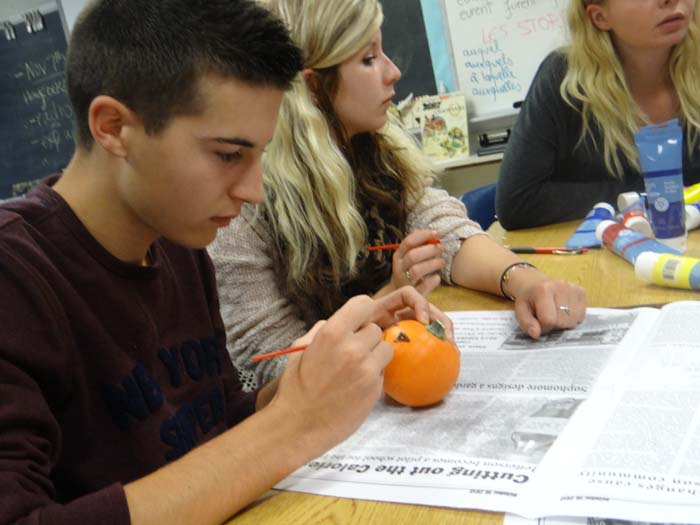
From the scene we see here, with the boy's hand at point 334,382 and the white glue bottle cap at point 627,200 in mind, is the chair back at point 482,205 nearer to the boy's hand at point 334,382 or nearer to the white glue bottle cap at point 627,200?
the white glue bottle cap at point 627,200

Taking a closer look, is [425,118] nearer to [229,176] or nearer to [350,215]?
[350,215]

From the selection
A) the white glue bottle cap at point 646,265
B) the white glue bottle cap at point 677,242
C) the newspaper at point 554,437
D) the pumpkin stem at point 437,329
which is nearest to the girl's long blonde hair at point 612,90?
the white glue bottle cap at point 677,242

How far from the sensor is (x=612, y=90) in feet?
5.67

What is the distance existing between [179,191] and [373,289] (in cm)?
69

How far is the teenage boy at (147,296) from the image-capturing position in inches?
25.1

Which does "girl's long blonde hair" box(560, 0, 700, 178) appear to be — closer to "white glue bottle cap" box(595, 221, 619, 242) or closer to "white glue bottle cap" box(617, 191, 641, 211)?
"white glue bottle cap" box(617, 191, 641, 211)

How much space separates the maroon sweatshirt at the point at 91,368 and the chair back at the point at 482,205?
1.18 meters

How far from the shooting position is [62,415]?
29.3 inches

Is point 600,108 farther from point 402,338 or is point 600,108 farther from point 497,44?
point 497,44

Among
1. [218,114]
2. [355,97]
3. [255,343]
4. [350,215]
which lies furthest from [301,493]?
[355,97]

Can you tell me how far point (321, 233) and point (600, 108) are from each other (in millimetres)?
893

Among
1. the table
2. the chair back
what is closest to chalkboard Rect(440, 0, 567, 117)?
the chair back

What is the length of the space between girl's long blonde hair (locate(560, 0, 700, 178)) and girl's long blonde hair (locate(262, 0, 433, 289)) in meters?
0.71

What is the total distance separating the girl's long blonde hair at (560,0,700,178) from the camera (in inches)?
67.1
